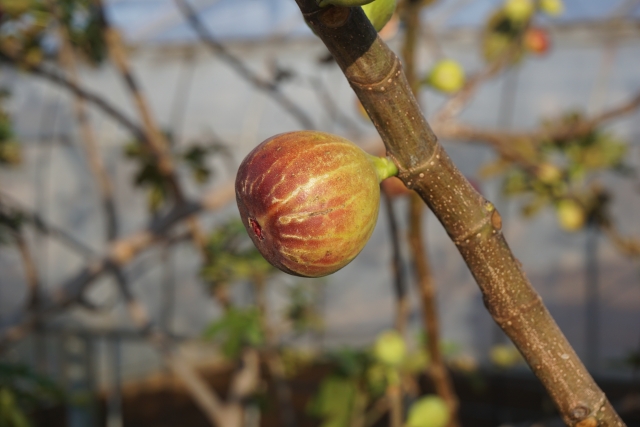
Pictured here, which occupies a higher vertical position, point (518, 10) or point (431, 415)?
point (518, 10)

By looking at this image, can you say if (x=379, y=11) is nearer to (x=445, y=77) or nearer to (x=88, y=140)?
(x=445, y=77)

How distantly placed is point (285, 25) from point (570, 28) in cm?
305

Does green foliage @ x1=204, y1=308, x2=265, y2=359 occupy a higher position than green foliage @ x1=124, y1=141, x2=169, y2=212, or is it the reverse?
green foliage @ x1=124, y1=141, x2=169, y2=212

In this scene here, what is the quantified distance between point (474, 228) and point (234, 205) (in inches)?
252

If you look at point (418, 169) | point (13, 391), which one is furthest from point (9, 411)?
point (418, 169)

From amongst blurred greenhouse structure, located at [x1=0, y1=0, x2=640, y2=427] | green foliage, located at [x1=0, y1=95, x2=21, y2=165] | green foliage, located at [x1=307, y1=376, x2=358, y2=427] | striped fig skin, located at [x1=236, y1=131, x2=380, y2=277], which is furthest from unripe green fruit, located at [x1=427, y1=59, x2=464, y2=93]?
blurred greenhouse structure, located at [x1=0, y1=0, x2=640, y2=427]

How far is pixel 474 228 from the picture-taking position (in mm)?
425

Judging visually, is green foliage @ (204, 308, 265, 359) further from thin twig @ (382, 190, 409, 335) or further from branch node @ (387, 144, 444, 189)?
branch node @ (387, 144, 444, 189)

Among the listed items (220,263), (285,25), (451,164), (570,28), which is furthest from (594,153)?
(285,25)

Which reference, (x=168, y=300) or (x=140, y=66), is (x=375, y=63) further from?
(x=140, y=66)

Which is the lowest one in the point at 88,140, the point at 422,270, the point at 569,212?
the point at 422,270

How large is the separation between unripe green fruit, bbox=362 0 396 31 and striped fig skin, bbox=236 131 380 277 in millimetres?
129

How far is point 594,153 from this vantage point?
3.15 metres

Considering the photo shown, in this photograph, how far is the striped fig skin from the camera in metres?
0.44
